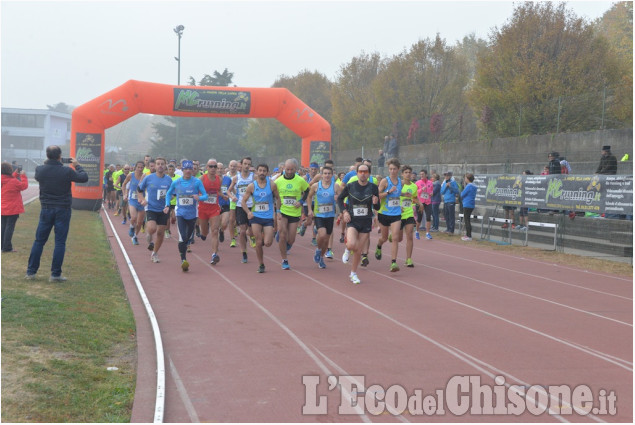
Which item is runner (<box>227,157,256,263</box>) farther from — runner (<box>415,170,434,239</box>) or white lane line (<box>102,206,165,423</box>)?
runner (<box>415,170,434,239</box>)

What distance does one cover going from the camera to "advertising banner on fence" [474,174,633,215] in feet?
Answer: 51.3

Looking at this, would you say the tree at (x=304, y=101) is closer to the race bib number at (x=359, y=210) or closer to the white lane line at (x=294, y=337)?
the race bib number at (x=359, y=210)

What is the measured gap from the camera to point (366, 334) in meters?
7.88

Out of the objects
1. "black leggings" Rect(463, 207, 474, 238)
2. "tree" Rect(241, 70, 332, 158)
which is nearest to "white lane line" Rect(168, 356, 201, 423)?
"black leggings" Rect(463, 207, 474, 238)

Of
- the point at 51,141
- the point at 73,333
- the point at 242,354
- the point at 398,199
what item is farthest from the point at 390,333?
the point at 51,141

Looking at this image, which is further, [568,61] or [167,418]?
[568,61]

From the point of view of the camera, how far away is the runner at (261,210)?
41.4 feet

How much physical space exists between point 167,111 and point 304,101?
89.2ft

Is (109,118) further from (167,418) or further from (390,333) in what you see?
(167,418)

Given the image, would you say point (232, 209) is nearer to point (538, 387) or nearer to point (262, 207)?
point (262, 207)

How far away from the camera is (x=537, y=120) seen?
78.8 feet

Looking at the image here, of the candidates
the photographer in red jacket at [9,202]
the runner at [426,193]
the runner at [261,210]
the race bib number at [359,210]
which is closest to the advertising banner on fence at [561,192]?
the runner at [426,193]

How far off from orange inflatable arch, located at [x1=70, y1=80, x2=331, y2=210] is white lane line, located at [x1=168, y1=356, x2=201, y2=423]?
22.6m

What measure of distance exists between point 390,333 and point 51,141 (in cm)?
10483
